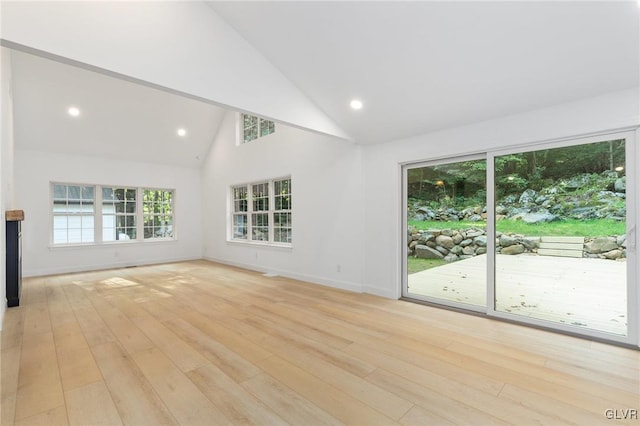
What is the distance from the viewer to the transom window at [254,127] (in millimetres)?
6174

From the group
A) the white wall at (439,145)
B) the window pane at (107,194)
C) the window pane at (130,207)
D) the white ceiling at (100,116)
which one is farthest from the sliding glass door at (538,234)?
the window pane at (107,194)

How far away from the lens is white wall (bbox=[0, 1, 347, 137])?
1.98m

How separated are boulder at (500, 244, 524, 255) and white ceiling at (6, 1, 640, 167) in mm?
1470

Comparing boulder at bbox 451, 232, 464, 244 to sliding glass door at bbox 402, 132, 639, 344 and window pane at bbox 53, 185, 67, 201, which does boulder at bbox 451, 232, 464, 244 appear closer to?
sliding glass door at bbox 402, 132, 639, 344

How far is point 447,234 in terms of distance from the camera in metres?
3.85

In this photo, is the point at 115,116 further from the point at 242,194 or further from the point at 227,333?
the point at 227,333

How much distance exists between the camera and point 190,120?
6.96 meters

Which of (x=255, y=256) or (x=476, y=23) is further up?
(x=476, y=23)

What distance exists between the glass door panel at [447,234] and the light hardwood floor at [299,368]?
465mm

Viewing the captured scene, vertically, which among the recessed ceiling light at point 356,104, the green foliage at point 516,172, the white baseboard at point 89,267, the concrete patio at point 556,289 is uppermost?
the recessed ceiling light at point 356,104

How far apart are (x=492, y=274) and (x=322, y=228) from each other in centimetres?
259

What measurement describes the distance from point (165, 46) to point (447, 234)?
3777 millimetres

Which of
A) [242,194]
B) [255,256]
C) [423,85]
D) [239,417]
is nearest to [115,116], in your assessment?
[242,194]

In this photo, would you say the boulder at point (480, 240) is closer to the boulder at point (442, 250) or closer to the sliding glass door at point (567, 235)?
the sliding glass door at point (567, 235)
